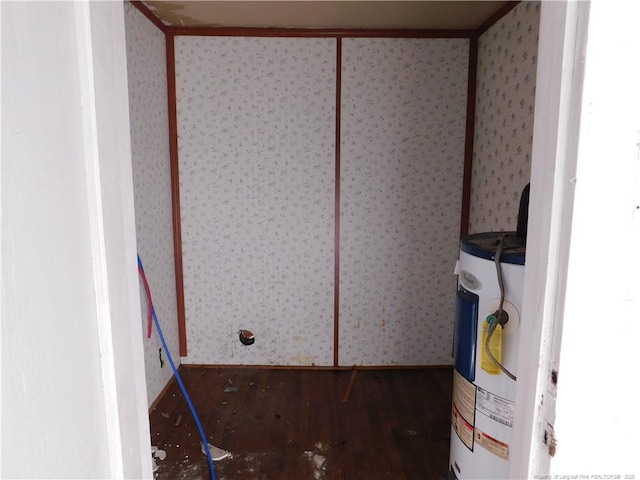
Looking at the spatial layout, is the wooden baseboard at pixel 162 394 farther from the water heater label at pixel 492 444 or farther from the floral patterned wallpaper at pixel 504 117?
the floral patterned wallpaper at pixel 504 117

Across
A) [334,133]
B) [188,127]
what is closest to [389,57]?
[334,133]

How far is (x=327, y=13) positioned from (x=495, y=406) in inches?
82.6

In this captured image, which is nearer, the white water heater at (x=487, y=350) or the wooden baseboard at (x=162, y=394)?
the white water heater at (x=487, y=350)

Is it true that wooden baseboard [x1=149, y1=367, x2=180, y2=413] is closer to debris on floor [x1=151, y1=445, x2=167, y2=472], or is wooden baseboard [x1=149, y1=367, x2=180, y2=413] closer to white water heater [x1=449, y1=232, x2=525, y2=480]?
debris on floor [x1=151, y1=445, x2=167, y2=472]

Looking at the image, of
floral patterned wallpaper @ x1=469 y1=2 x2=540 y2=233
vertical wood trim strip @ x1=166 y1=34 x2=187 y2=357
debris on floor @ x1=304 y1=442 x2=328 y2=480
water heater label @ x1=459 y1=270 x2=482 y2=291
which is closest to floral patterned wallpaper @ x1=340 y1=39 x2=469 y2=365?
floral patterned wallpaper @ x1=469 y1=2 x2=540 y2=233

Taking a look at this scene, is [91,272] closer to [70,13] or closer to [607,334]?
[70,13]

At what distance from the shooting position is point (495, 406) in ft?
3.76

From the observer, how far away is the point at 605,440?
2.00 feet

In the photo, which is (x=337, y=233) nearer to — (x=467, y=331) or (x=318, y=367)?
(x=318, y=367)

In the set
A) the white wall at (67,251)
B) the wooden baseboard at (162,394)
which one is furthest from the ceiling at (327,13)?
the wooden baseboard at (162,394)

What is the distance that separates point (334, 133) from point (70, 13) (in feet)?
7.06

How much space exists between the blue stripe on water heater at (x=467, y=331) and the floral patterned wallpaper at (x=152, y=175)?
1.49 metres

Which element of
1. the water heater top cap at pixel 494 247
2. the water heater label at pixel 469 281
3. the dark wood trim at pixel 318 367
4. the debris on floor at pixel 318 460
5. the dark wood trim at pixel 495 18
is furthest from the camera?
A: the dark wood trim at pixel 318 367

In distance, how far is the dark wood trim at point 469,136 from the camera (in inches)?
99.6
